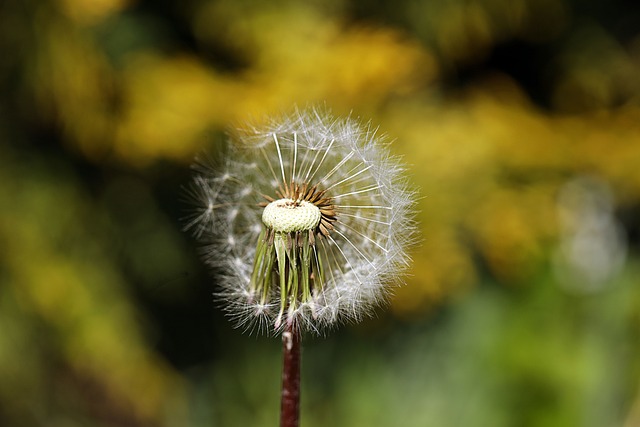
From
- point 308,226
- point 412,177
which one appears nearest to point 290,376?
point 308,226

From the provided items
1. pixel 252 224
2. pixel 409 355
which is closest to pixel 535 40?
pixel 409 355

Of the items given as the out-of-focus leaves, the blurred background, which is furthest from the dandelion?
the out-of-focus leaves

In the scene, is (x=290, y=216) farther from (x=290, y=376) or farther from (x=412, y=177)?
(x=412, y=177)

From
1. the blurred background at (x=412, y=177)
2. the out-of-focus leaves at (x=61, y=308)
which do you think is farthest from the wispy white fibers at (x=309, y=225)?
the out-of-focus leaves at (x=61, y=308)

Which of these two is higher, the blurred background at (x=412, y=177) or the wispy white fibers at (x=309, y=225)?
the blurred background at (x=412, y=177)

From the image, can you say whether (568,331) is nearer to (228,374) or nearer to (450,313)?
(450,313)

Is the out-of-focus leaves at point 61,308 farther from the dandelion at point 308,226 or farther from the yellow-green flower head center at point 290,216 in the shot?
the yellow-green flower head center at point 290,216

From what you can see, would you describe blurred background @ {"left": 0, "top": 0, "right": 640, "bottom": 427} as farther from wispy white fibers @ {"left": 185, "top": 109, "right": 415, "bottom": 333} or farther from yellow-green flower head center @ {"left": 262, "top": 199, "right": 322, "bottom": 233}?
yellow-green flower head center @ {"left": 262, "top": 199, "right": 322, "bottom": 233}
